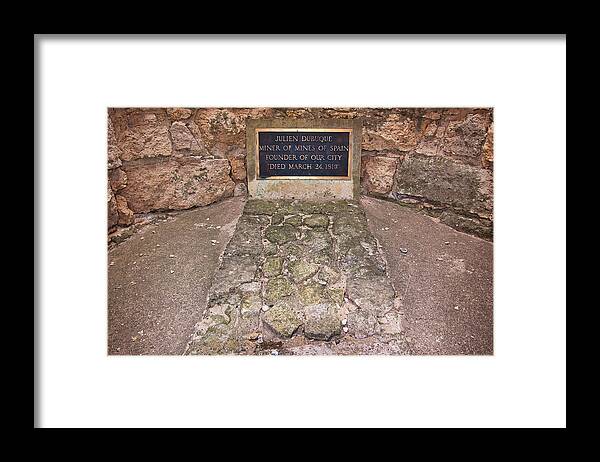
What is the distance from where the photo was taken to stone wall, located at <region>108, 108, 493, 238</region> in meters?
2.75

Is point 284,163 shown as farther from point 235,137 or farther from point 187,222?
point 187,222

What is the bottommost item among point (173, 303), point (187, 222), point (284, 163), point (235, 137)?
point (173, 303)

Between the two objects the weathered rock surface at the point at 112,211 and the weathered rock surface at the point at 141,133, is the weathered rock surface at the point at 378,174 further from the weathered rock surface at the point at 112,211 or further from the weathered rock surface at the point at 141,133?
the weathered rock surface at the point at 112,211

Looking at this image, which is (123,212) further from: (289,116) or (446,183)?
(446,183)

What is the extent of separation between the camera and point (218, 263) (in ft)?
7.68

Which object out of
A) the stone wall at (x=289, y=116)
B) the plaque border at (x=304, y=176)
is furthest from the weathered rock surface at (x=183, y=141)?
the plaque border at (x=304, y=176)

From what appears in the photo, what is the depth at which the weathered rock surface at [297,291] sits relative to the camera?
73.7 inches

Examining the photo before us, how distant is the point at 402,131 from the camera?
3137 millimetres

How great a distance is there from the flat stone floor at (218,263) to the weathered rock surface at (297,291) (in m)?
0.08

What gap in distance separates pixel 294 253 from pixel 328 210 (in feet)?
2.14

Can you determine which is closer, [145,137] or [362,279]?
[362,279]

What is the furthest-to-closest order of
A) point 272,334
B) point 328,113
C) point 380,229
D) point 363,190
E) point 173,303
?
1. point 363,190
2. point 328,113
3. point 380,229
4. point 173,303
5. point 272,334

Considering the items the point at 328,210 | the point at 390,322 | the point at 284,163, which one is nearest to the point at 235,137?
the point at 284,163

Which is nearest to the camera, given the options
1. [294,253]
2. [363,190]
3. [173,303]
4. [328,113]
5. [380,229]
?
[173,303]
